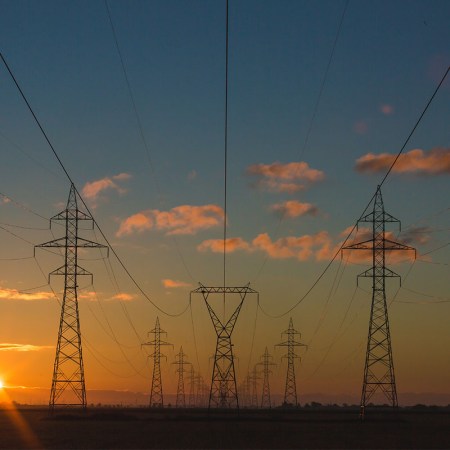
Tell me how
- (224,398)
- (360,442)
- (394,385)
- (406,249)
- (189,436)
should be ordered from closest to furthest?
(360,442), (189,436), (406,249), (394,385), (224,398)

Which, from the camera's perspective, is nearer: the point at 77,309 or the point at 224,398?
the point at 77,309

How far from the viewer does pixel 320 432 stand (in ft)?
214

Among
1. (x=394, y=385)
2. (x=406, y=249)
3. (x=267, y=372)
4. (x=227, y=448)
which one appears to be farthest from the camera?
(x=267, y=372)

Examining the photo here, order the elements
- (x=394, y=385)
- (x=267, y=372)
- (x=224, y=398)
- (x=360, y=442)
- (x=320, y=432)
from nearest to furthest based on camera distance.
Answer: (x=360, y=442) → (x=320, y=432) → (x=394, y=385) → (x=224, y=398) → (x=267, y=372)

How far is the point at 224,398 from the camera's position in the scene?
113m

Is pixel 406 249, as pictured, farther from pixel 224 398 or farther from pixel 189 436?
pixel 224 398

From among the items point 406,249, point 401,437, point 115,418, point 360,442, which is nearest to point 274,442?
point 360,442

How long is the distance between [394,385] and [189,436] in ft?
103

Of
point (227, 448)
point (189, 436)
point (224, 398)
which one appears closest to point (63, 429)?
point (189, 436)

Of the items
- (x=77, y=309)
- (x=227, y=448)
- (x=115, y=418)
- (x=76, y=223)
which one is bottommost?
(x=227, y=448)

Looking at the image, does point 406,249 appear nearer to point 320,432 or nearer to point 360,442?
point 320,432

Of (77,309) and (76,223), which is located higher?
(76,223)

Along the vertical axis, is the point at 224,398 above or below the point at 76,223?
below

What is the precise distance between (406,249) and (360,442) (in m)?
26.6
